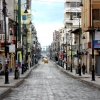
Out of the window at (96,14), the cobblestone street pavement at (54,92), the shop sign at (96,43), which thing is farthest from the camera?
the window at (96,14)

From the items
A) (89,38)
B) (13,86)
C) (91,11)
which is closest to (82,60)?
(89,38)

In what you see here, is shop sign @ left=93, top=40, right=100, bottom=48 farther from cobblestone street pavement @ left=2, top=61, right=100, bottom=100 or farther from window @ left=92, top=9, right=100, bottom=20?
cobblestone street pavement @ left=2, top=61, right=100, bottom=100

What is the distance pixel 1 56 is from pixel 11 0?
2292 centimetres

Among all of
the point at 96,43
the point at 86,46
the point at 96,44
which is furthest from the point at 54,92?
the point at 86,46

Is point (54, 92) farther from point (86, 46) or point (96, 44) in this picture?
point (86, 46)

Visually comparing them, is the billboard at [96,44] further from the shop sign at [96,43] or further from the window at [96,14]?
the window at [96,14]

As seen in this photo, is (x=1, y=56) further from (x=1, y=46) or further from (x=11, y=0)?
(x=11, y=0)

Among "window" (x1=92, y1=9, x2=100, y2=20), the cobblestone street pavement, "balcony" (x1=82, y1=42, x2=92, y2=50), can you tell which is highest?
"window" (x1=92, y1=9, x2=100, y2=20)

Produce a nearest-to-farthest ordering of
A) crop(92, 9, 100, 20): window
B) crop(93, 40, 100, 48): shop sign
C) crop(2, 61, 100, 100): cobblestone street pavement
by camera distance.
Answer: crop(2, 61, 100, 100): cobblestone street pavement, crop(93, 40, 100, 48): shop sign, crop(92, 9, 100, 20): window

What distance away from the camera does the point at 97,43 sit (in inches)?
2279

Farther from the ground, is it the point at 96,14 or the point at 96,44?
the point at 96,14

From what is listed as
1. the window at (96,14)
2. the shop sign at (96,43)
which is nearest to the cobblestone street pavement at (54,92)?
the shop sign at (96,43)

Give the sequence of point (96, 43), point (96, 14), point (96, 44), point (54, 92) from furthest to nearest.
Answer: point (96, 14)
point (96, 44)
point (96, 43)
point (54, 92)

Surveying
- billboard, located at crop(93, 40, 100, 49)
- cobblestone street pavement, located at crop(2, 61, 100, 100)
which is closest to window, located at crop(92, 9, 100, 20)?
billboard, located at crop(93, 40, 100, 49)
